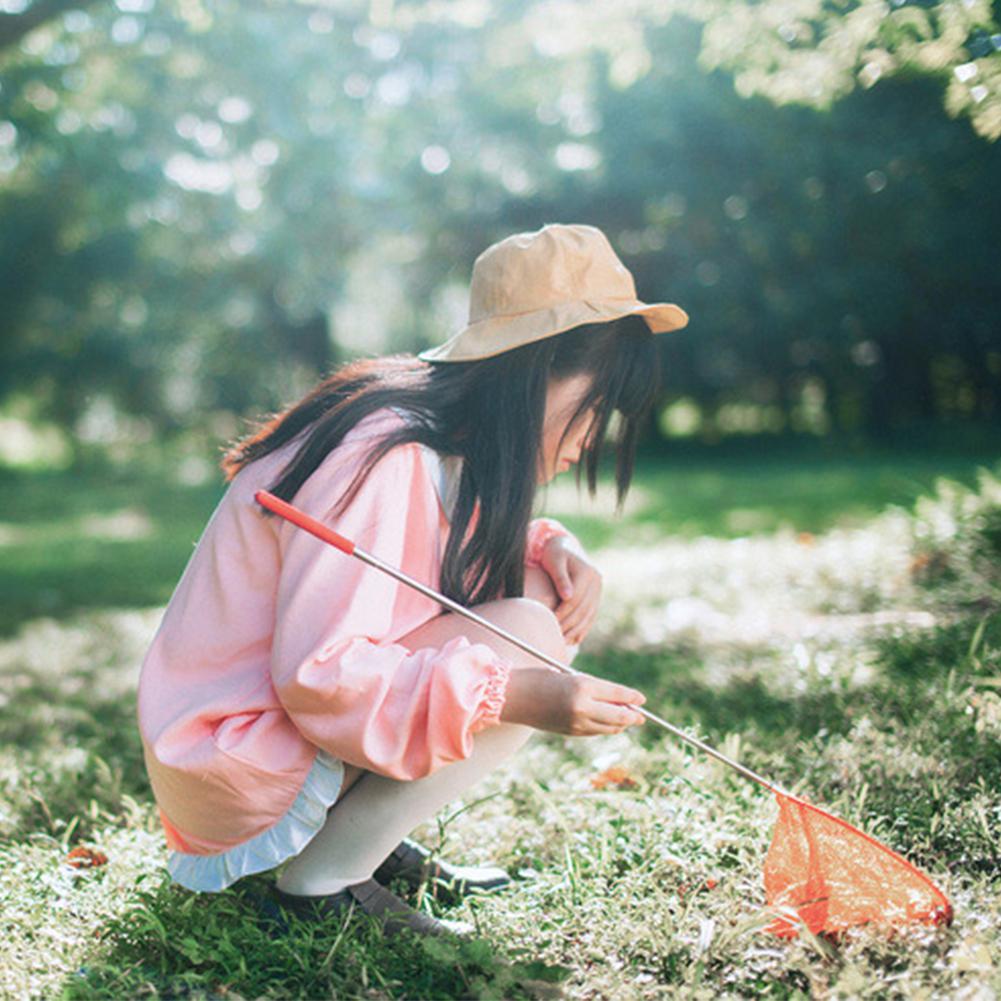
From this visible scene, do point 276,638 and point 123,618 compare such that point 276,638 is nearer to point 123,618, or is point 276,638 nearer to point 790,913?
point 790,913

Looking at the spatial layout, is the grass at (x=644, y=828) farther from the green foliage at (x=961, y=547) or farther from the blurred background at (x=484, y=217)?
the blurred background at (x=484, y=217)

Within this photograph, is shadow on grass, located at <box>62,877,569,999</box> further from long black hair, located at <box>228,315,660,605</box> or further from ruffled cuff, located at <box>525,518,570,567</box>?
ruffled cuff, located at <box>525,518,570,567</box>

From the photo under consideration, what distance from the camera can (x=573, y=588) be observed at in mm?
2340

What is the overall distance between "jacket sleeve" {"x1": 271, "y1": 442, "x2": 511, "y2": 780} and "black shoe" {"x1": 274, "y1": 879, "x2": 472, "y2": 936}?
12.5 inches

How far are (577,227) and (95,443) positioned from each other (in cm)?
1911

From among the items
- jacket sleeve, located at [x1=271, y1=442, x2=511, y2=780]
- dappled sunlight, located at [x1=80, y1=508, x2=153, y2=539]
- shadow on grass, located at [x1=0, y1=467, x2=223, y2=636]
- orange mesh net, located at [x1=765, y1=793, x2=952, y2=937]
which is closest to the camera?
jacket sleeve, located at [x1=271, y1=442, x2=511, y2=780]

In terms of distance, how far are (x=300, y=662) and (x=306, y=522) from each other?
21cm

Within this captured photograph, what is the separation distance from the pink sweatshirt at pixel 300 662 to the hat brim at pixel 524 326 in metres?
0.20

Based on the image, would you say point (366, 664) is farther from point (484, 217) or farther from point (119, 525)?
point (484, 217)

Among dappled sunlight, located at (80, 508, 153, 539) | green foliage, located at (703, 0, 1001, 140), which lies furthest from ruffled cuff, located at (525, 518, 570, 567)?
dappled sunlight, located at (80, 508, 153, 539)

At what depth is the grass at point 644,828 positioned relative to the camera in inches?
69.2

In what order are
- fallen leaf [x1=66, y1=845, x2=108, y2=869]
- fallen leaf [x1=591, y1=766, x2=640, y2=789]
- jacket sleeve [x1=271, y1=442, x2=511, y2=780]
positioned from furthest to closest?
fallen leaf [x1=591, y1=766, x2=640, y2=789], fallen leaf [x1=66, y1=845, x2=108, y2=869], jacket sleeve [x1=271, y1=442, x2=511, y2=780]

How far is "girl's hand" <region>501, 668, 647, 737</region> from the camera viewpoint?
1.75m

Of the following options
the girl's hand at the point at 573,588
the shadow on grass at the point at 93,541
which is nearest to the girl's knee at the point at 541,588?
the girl's hand at the point at 573,588
